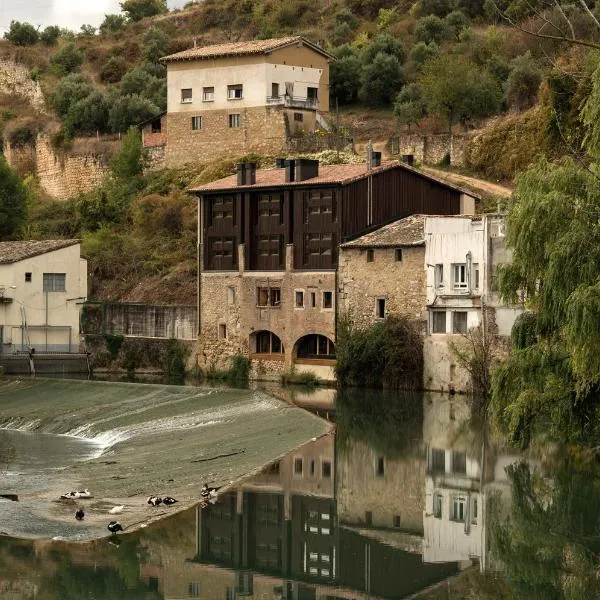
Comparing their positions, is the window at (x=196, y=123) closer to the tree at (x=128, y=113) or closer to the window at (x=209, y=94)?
the window at (x=209, y=94)

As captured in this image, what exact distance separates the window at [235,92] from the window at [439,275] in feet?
90.2

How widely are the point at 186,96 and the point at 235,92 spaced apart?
309 cm

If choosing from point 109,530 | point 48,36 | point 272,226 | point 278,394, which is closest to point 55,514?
point 109,530

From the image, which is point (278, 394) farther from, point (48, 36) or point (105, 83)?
point (48, 36)

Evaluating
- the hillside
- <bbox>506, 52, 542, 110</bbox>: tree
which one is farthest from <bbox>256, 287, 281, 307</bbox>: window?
<bbox>506, 52, 542, 110</bbox>: tree

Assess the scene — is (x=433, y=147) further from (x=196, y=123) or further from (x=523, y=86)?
(x=196, y=123)

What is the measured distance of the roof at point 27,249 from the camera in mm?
64000

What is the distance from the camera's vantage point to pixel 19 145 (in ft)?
302

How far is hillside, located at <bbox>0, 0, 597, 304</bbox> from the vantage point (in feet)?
222

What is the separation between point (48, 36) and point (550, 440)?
88.4m

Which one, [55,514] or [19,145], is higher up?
[19,145]

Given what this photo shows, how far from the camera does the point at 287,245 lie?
5878 cm

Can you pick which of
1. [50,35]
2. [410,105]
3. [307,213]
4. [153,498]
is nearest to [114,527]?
[153,498]

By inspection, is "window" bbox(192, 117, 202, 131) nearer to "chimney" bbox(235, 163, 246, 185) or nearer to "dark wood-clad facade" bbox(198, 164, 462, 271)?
"dark wood-clad facade" bbox(198, 164, 462, 271)
